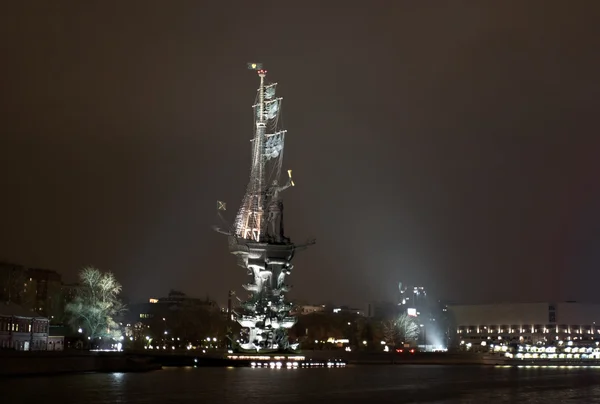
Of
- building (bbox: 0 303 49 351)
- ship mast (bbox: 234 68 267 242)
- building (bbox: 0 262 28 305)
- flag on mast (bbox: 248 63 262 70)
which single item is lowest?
building (bbox: 0 303 49 351)

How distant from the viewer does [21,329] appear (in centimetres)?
7850

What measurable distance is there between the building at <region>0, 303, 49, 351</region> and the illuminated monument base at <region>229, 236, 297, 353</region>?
26907 mm

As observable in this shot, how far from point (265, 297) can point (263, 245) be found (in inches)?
265

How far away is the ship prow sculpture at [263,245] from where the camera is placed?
101 meters

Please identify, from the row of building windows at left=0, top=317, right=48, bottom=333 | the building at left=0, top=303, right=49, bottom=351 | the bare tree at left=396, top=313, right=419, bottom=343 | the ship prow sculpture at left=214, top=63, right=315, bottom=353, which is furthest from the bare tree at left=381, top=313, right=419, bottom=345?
the building at left=0, top=303, right=49, bottom=351

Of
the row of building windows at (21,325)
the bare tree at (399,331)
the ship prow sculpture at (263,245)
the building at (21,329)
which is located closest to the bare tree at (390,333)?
the bare tree at (399,331)

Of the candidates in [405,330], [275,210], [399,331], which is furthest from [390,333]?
[275,210]

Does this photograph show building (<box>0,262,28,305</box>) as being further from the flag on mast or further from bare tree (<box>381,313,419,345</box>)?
bare tree (<box>381,313,419,345</box>)

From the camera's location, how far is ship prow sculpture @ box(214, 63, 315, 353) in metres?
101

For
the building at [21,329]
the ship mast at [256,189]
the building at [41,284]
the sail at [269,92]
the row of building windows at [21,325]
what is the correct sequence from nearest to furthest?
the building at [21,329] < the row of building windows at [21,325] < the ship mast at [256,189] < the sail at [269,92] < the building at [41,284]

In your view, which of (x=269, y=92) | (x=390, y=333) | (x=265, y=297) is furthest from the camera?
(x=390, y=333)

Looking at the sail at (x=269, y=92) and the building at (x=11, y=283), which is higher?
the sail at (x=269, y=92)

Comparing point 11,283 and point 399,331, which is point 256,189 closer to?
point 11,283

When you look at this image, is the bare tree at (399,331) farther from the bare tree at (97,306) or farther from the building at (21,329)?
the building at (21,329)
